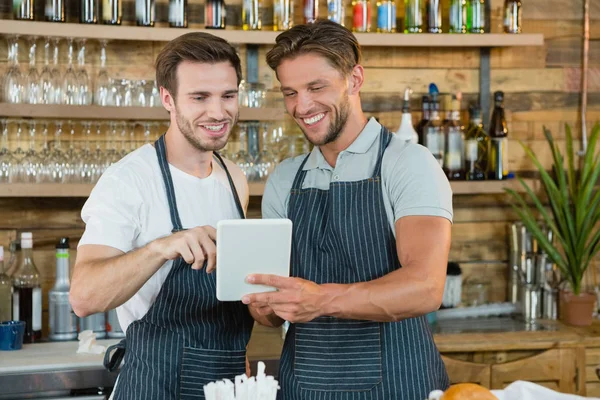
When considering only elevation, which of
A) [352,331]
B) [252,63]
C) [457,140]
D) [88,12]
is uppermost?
[88,12]

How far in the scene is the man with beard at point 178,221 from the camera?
6.42 ft

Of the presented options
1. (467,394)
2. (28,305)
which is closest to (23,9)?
(28,305)

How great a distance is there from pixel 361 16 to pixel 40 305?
167cm

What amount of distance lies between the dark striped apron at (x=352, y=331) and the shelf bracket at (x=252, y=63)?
1.42 metres

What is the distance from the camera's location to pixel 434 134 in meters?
3.44

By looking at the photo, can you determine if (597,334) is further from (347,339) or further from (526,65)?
(347,339)

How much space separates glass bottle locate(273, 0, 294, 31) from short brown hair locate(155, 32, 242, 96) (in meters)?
1.31

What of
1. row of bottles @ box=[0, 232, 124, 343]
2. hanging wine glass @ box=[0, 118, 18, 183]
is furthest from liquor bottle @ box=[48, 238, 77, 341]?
hanging wine glass @ box=[0, 118, 18, 183]

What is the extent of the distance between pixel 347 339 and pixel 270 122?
1549mm

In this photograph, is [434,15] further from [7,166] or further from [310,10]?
[7,166]

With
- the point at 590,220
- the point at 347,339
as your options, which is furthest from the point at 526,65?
the point at 347,339

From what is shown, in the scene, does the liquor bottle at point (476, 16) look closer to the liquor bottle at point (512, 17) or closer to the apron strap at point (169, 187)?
the liquor bottle at point (512, 17)

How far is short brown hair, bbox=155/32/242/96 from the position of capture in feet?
6.68

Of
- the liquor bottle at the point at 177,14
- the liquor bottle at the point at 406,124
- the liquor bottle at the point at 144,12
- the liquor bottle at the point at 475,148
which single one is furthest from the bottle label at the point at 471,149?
the liquor bottle at the point at 144,12
